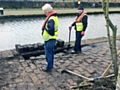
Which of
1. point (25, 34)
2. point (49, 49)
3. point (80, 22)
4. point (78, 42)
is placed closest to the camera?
point (49, 49)

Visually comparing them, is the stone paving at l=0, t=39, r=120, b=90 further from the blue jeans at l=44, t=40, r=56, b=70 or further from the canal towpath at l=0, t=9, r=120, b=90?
the blue jeans at l=44, t=40, r=56, b=70

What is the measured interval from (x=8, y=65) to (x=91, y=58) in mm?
2501

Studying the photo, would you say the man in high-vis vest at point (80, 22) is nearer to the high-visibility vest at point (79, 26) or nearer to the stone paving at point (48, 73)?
the high-visibility vest at point (79, 26)

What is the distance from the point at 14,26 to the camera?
1378 centimetres

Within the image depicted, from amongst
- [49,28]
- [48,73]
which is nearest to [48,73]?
[48,73]

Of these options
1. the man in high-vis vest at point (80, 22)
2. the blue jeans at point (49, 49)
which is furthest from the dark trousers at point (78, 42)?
the blue jeans at point (49, 49)

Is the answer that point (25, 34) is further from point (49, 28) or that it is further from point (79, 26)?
point (49, 28)

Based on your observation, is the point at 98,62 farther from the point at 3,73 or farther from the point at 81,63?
the point at 3,73

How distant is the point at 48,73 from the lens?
538 centimetres

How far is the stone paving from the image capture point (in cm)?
473

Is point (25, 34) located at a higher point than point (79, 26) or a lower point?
lower

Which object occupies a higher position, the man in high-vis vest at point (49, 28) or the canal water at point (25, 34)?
the man in high-vis vest at point (49, 28)

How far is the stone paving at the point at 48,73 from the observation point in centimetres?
473

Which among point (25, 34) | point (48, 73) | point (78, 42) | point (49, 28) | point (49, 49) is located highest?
point (49, 28)
